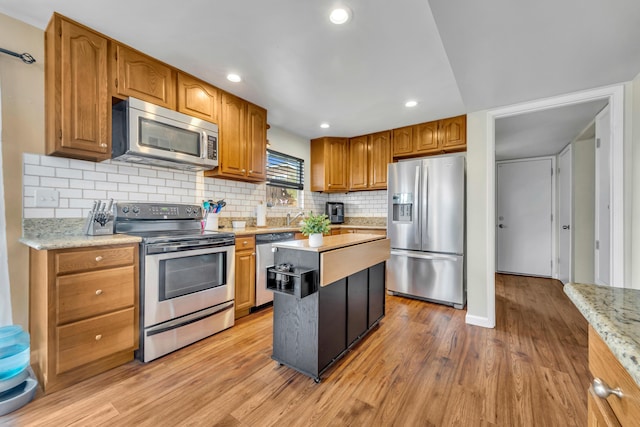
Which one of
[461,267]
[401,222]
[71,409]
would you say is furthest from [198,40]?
[461,267]

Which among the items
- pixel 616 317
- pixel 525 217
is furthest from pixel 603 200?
pixel 616 317

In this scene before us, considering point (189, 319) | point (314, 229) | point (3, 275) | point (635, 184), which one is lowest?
point (189, 319)

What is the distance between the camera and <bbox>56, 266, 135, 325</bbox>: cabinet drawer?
169 cm

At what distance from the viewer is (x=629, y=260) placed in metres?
2.14

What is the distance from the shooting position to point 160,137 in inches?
93.6

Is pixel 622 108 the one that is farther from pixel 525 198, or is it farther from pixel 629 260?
pixel 525 198

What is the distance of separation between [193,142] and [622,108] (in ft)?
12.1

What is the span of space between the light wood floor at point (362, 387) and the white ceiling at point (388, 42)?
2191 millimetres

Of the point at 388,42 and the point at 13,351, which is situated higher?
the point at 388,42

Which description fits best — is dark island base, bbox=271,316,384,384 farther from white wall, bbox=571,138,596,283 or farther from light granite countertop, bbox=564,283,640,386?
white wall, bbox=571,138,596,283

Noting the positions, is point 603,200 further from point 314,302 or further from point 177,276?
point 177,276

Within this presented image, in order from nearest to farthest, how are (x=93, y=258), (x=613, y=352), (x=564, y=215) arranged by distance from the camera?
1. (x=613, y=352)
2. (x=93, y=258)
3. (x=564, y=215)

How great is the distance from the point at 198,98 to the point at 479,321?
3635 mm

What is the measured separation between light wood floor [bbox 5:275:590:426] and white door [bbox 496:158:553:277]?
106 inches
